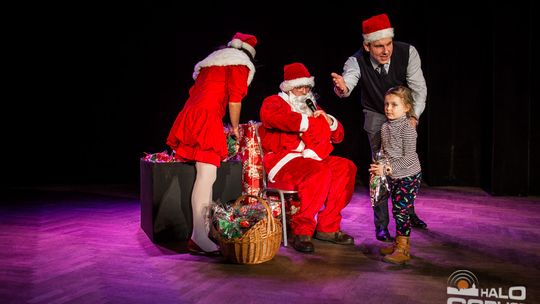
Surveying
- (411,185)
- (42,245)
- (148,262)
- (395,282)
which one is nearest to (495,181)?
(411,185)

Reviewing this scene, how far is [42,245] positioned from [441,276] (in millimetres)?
2598

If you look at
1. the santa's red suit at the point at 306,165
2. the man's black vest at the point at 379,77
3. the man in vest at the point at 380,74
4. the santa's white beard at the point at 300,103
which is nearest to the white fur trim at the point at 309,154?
the santa's red suit at the point at 306,165

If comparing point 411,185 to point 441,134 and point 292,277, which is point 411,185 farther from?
point 441,134

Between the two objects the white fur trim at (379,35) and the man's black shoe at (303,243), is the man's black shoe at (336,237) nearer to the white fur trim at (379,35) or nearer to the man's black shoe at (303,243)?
the man's black shoe at (303,243)

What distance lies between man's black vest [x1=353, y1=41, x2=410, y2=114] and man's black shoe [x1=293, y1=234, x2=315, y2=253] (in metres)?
1.07

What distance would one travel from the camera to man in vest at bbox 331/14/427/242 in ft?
12.9

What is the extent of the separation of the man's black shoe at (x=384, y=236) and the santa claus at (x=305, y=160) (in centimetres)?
23

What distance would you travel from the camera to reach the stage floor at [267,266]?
2.79m

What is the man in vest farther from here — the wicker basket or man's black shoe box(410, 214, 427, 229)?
the wicker basket

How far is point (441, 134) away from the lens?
21.7 ft

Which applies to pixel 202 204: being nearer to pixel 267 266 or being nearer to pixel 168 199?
pixel 168 199

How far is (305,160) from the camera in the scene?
13.1ft
